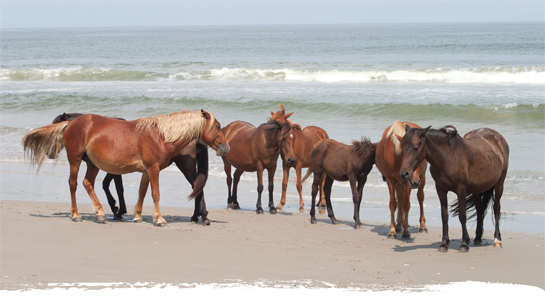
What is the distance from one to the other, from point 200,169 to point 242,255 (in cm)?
201

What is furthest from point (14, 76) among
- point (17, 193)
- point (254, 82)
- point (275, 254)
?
point (275, 254)

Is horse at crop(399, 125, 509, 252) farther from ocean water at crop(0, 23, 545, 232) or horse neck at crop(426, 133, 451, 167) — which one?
ocean water at crop(0, 23, 545, 232)

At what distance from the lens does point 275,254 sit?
18.4 feet

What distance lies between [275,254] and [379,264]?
1.06 meters

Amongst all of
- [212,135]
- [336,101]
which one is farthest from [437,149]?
[336,101]

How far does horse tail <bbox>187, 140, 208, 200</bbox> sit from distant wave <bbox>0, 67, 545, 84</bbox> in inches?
990

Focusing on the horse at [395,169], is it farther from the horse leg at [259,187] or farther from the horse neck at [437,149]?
the horse leg at [259,187]

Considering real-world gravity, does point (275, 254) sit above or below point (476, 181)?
below

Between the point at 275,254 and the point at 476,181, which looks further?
the point at 476,181

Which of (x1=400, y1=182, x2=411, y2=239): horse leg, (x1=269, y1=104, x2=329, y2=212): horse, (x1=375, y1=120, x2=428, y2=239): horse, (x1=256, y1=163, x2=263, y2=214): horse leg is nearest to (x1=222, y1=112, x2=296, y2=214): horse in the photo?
(x1=256, y1=163, x2=263, y2=214): horse leg

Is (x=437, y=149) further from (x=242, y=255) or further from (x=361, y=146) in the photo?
(x=242, y=255)

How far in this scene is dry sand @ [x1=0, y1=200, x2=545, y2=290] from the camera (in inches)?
184

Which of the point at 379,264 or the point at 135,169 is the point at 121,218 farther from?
the point at 379,264

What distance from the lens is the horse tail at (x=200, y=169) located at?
23.5ft
